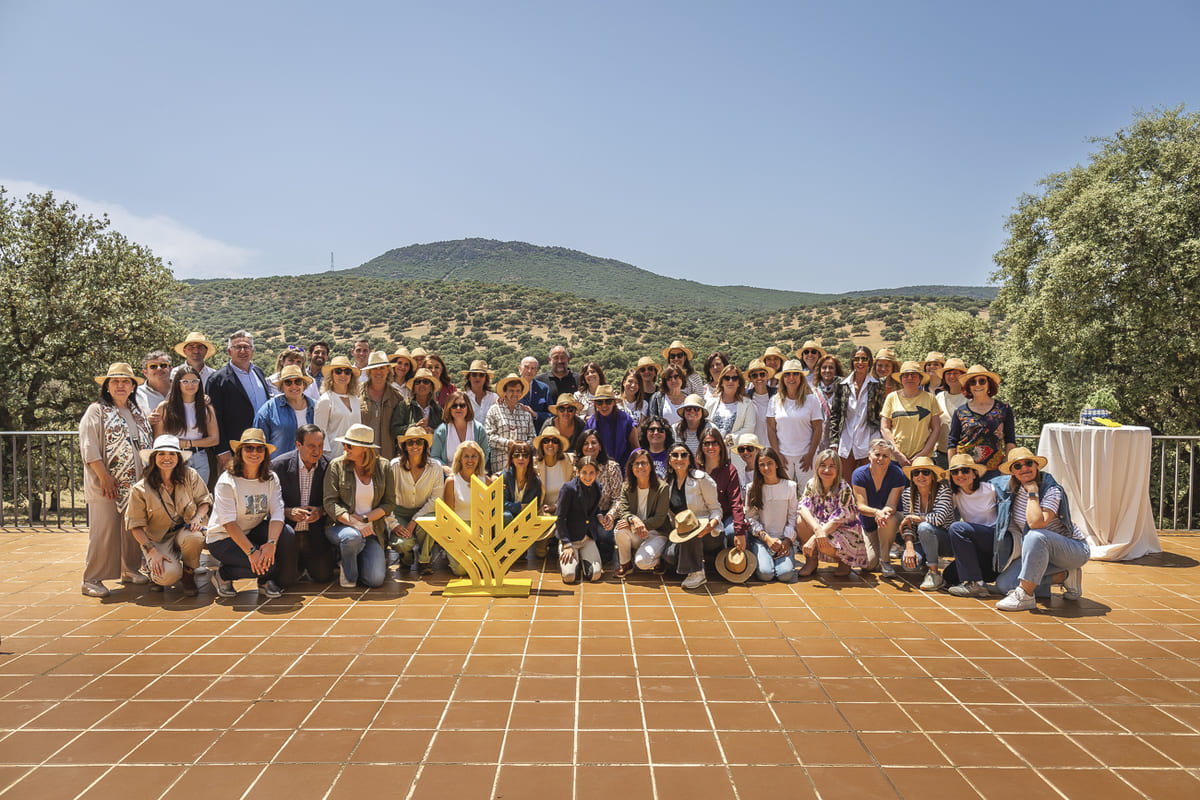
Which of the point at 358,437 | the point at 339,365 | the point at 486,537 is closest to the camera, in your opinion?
the point at 486,537

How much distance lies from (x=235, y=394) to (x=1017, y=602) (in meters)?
6.82

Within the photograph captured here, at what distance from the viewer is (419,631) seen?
5.09m

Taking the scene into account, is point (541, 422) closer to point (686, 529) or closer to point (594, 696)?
point (686, 529)

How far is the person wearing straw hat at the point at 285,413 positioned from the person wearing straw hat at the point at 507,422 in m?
1.76

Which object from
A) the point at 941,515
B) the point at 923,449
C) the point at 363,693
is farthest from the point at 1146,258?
A: the point at 363,693

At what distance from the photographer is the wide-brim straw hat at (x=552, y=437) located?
6953 millimetres

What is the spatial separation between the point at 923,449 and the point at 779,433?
1360 mm

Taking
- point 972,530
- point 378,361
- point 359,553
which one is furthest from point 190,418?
point 972,530

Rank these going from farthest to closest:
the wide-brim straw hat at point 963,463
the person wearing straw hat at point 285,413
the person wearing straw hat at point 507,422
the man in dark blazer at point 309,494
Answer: the person wearing straw hat at point 507,422 < the person wearing straw hat at point 285,413 < the man in dark blazer at point 309,494 < the wide-brim straw hat at point 963,463

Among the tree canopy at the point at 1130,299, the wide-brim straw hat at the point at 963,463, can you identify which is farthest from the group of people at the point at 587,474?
the tree canopy at the point at 1130,299

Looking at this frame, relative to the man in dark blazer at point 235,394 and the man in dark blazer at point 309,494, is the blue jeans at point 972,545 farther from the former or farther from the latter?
the man in dark blazer at point 235,394

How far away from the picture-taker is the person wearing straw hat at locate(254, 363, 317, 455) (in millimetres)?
6602

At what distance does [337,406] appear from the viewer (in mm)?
6988

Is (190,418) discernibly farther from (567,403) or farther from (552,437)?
(567,403)
